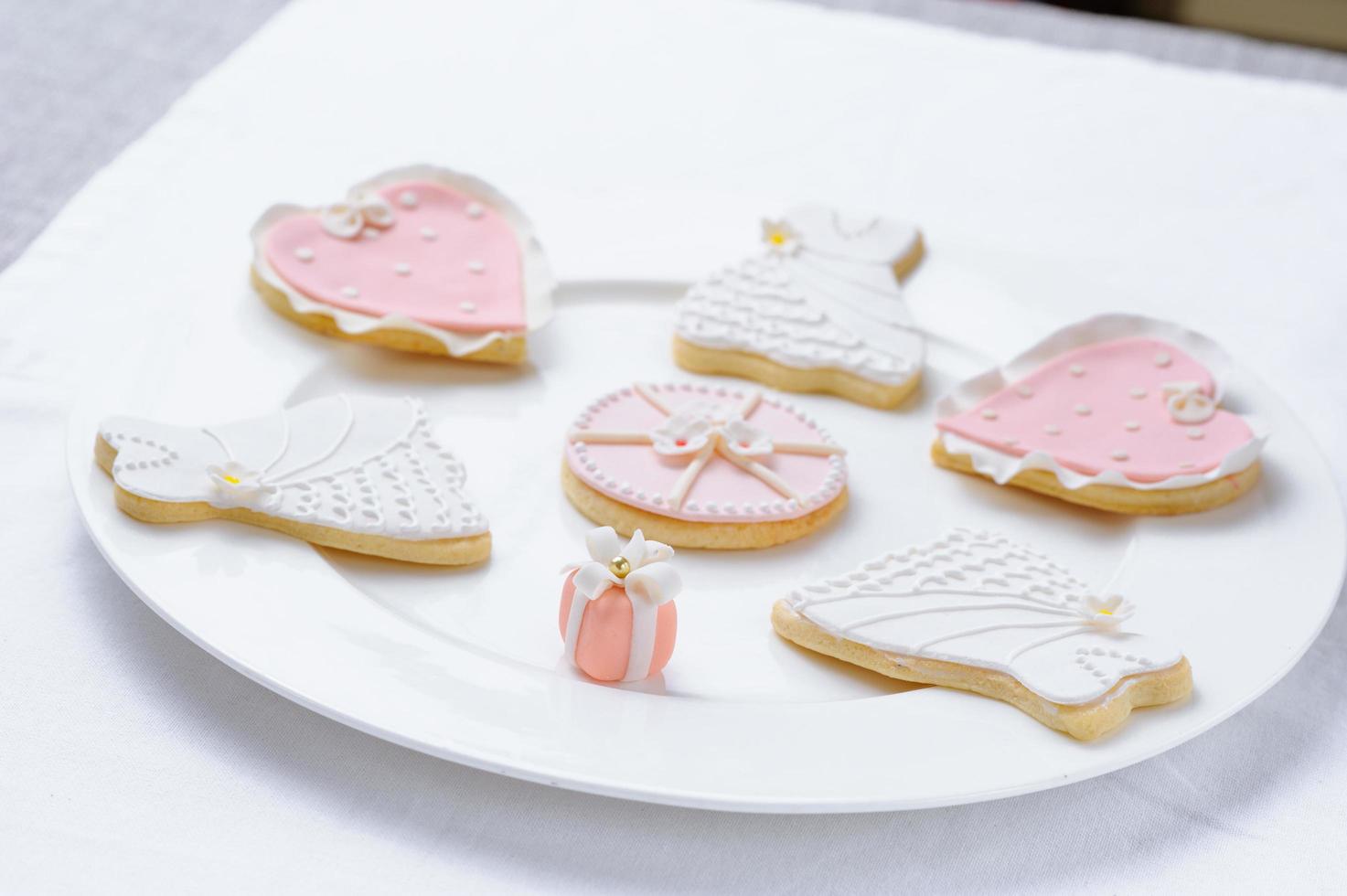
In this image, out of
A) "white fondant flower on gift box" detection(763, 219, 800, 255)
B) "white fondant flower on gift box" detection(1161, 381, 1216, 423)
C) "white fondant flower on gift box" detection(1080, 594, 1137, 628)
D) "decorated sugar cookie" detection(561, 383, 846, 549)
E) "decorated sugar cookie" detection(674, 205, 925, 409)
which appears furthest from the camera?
"white fondant flower on gift box" detection(763, 219, 800, 255)

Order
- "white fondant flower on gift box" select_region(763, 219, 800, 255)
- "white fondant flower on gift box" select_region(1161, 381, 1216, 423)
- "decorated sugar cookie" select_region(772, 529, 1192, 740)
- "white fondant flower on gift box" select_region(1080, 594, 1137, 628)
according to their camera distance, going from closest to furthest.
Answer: "decorated sugar cookie" select_region(772, 529, 1192, 740)
"white fondant flower on gift box" select_region(1080, 594, 1137, 628)
"white fondant flower on gift box" select_region(1161, 381, 1216, 423)
"white fondant flower on gift box" select_region(763, 219, 800, 255)

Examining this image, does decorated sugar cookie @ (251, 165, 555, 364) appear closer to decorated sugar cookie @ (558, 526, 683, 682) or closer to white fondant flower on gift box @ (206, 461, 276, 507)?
white fondant flower on gift box @ (206, 461, 276, 507)

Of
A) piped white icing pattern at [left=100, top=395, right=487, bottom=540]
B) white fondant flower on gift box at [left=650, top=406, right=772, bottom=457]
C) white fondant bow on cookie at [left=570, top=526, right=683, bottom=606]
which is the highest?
white fondant bow on cookie at [left=570, top=526, right=683, bottom=606]

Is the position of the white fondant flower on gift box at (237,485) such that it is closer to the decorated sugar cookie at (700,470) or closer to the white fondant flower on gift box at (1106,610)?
the decorated sugar cookie at (700,470)

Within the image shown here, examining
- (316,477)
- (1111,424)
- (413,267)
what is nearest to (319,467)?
(316,477)

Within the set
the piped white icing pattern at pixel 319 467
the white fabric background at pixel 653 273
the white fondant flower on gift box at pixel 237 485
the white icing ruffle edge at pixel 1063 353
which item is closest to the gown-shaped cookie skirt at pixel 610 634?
the white fabric background at pixel 653 273

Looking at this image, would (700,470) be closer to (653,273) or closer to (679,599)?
(679,599)

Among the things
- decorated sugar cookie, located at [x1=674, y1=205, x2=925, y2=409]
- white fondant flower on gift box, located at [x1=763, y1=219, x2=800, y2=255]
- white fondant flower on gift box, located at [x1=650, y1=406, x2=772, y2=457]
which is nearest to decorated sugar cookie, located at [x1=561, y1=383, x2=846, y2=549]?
white fondant flower on gift box, located at [x1=650, y1=406, x2=772, y2=457]
